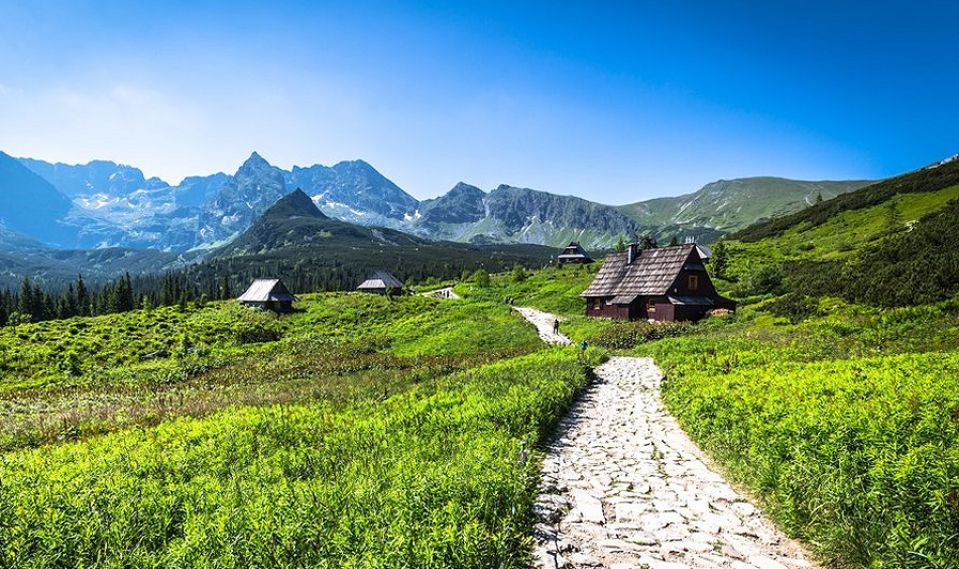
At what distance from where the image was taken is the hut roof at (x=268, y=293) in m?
69.1

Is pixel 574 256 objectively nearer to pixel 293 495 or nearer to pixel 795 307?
pixel 795 307

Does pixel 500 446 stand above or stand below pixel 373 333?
above

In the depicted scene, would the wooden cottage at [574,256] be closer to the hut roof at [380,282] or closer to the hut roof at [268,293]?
the hut roof at [380,282]

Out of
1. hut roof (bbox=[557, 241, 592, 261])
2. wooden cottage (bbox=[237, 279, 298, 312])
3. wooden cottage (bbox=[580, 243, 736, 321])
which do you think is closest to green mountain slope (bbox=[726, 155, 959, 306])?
wooden cottage (bbox=[580, 243, 736, 321])

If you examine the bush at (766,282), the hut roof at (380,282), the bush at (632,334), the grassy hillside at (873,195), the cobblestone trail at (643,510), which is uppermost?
the grassy hillside at (873,195)

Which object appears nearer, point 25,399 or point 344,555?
point 344,555

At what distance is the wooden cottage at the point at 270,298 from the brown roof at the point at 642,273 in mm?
43297

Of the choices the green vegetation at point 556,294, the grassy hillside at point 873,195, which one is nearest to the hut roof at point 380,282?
the green vegetation at point 556,294

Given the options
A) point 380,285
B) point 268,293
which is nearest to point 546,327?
point 268,293

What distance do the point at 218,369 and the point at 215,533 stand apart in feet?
112

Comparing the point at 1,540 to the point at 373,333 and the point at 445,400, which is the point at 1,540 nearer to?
the point at 445,400

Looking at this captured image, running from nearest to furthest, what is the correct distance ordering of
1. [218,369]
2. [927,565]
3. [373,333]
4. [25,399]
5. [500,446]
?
[927,565] → [500,446] → [25,399] → [218,369] → [373,333]

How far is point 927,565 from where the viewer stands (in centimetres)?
500

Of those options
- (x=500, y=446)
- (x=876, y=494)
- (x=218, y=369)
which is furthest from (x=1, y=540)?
(x=218, y=369)
